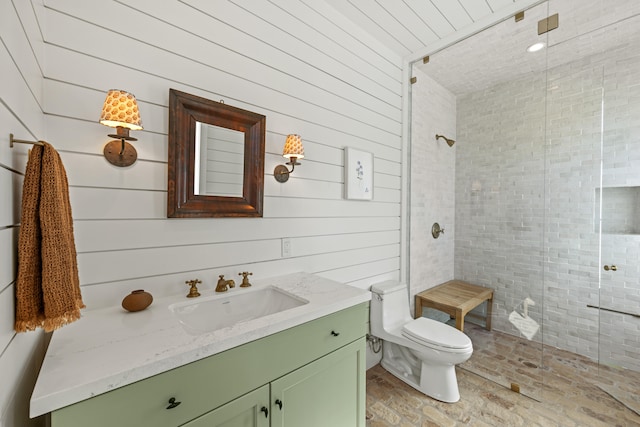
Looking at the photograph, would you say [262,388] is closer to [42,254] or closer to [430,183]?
[42,254]

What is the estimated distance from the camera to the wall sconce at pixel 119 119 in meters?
1.03

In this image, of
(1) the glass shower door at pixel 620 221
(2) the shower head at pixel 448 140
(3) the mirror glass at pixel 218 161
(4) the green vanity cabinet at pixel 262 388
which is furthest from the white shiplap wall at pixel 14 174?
(1) the glass shower door at pixel 620 221

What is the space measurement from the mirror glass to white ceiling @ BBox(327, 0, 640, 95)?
1314mm

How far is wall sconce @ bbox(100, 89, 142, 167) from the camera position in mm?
1033

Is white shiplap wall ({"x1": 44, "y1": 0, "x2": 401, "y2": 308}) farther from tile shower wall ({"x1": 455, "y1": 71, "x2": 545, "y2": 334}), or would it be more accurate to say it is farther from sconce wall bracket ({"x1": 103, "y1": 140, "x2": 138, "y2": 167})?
tile shower wall ({"x1": 455, "y1": 71, "x2": 545, "y2": 334})

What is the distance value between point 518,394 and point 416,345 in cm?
90

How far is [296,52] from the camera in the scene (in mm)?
1807

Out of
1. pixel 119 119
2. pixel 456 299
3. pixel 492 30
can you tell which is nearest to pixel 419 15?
pixel 492 30

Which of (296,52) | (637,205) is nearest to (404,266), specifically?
(637,205)

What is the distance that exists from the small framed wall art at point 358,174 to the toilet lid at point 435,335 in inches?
42.9

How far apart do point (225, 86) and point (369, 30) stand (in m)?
1.43

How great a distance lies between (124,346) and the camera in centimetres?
85

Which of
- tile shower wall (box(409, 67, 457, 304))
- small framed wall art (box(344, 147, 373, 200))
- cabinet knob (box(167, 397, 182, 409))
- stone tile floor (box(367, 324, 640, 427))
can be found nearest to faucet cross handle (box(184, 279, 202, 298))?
cabinet knob (box(167, 397, 182, 409))

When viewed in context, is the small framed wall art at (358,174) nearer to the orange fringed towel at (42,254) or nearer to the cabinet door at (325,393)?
the cabinet door at (325,393)
